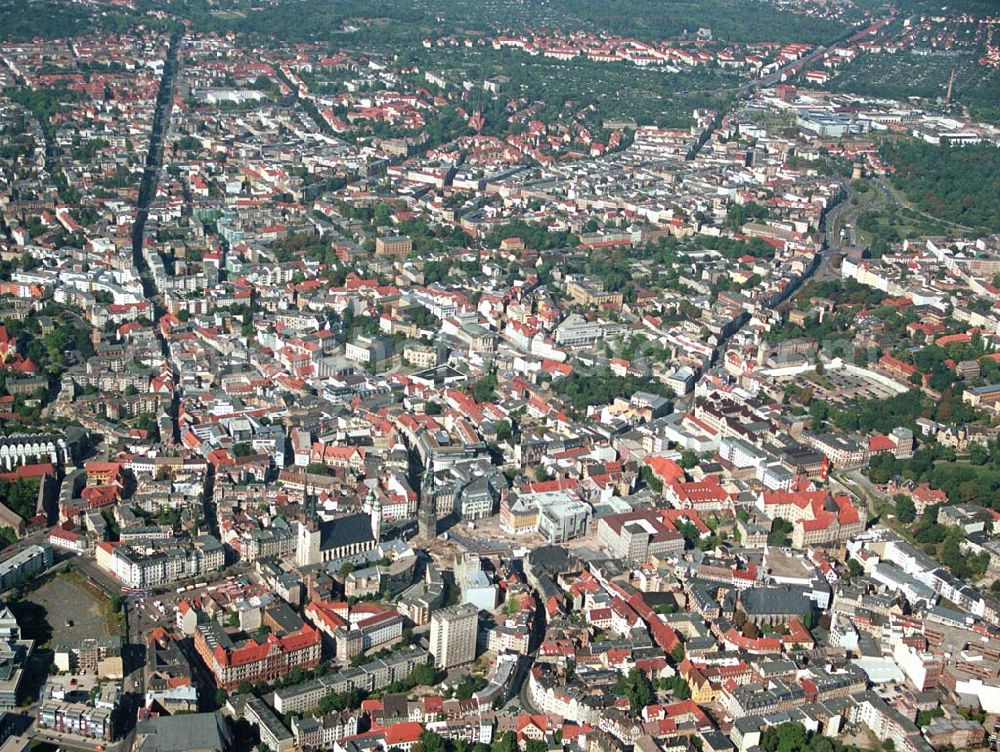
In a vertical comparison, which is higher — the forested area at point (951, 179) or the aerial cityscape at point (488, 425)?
the forested area at point (951, 179)

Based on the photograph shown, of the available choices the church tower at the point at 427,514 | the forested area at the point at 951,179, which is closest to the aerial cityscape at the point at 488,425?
the church tower at the point at 427,514

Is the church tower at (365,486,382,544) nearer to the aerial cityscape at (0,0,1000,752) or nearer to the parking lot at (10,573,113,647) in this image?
the aerial cityscape at (0,0,1000,752)

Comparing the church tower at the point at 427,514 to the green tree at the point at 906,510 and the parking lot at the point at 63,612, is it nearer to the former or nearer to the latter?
the parking lot at the point at 63,612

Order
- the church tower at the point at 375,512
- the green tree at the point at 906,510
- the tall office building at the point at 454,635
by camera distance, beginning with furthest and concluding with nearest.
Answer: the green tree at the point at 906,510 < the church tower at the point at 375,512 < the tall office building at the point at 454,635

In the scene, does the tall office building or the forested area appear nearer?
the tall office building

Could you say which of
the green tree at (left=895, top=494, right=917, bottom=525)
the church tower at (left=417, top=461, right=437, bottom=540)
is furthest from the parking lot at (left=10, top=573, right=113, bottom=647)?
the green tree at (left=895, top=494, right=917, bottom=525)

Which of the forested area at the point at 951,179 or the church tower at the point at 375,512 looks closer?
the church tower at the point at 375,512

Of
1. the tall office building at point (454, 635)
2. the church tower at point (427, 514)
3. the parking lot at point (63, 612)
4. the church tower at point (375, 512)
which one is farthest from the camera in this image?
the church tower at point (427, 514)
